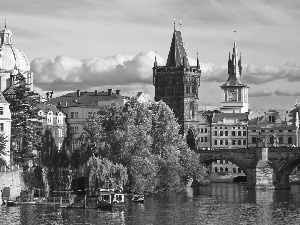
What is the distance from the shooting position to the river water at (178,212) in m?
91.9

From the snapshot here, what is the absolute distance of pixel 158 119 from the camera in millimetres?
130500

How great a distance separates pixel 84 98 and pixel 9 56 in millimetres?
15150

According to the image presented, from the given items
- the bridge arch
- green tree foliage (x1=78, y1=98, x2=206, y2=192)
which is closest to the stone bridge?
green tree foliage (x1=78, y1=98, x2=206, y2=192)

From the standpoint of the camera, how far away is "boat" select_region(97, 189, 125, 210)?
101188mm

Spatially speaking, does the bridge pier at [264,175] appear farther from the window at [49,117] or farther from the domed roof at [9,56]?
the domed roof at [9,56]

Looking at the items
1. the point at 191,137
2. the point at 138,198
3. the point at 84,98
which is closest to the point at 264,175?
the point at 191,137

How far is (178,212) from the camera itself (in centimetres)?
10112

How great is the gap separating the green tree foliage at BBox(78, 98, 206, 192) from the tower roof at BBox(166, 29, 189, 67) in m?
51.0

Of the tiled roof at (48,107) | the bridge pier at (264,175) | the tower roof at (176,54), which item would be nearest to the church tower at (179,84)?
the tower roof at (176,54)

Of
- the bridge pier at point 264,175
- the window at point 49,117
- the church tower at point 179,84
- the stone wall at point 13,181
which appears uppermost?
the church tower at point 179,84

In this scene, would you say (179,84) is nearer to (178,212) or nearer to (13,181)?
(13,181)

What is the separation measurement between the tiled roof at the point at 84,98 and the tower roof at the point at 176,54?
79.0 feet

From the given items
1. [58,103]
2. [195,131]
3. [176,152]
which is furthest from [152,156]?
[195,131]

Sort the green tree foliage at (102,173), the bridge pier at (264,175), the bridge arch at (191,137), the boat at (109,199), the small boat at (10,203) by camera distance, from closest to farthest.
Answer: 1. the small boat at (10,203)
2. the boat at (109,199)
3. the green tree foliage at (102,173)
4. the bridge pier at (264,175)
5. the bridge arch at (191,137)
